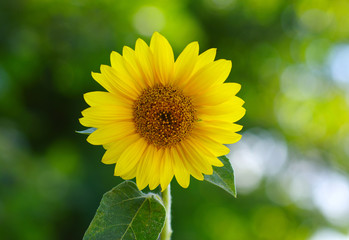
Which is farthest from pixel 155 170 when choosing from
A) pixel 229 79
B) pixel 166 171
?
pixel 229 79

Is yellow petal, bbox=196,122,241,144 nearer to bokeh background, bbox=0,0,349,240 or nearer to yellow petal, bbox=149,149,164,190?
yellow petal, bbox=149,149,164,190

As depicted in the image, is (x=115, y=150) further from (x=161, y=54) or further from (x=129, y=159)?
(x=161, y=54)

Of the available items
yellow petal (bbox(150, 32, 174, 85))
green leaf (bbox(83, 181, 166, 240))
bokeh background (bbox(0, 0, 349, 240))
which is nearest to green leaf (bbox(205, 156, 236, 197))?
green leaf (bbox(83, 181, 166, 240))

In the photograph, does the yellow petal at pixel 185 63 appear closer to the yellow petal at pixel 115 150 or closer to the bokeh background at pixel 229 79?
the yellow petal at pixel 115 150

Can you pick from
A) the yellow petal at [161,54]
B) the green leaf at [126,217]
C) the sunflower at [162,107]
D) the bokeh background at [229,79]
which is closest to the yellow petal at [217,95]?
the sunflower at [162,107]

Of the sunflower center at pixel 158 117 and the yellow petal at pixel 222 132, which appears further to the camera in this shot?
the sunflower center at pixel 158 117

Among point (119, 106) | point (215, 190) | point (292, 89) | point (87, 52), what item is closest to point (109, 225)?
point (119, 106)
